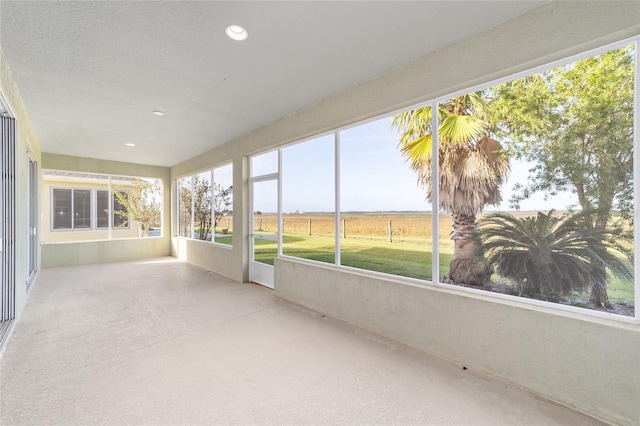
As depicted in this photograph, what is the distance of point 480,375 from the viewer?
2184 millimetres

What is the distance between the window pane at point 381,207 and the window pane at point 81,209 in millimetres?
8673

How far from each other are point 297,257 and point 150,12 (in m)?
3.24

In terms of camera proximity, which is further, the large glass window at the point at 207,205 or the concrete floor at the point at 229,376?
the large glass window at the point at 207,205

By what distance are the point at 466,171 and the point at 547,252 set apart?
0.90 metres

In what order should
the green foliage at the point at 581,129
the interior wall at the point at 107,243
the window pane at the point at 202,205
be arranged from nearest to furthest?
the green foliage at the point at 581,129 < the interior wall at the point at 107,243 < the window pane at the point at 202,205

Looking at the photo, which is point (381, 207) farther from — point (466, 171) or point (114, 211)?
point (114, 211)

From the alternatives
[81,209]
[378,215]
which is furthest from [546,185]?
[81,209]

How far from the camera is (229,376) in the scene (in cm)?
217

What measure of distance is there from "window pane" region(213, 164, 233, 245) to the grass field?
1.00 meters

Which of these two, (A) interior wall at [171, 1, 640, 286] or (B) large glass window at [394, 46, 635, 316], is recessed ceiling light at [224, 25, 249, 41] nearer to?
(A) interior wall at [171, 1, 640, 286]

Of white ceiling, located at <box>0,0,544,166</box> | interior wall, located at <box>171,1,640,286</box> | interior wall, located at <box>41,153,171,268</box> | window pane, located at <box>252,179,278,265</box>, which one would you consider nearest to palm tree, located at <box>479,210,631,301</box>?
interior wall, located at <box>171,1,640,286</box>

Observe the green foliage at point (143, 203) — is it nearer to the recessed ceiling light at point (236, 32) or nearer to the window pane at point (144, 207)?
the window pane at point (144, 207)

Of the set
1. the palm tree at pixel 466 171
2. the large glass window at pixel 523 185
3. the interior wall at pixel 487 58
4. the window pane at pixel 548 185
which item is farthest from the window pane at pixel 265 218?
the window pane at pixel 548 185

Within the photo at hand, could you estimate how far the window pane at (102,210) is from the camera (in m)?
8.26
